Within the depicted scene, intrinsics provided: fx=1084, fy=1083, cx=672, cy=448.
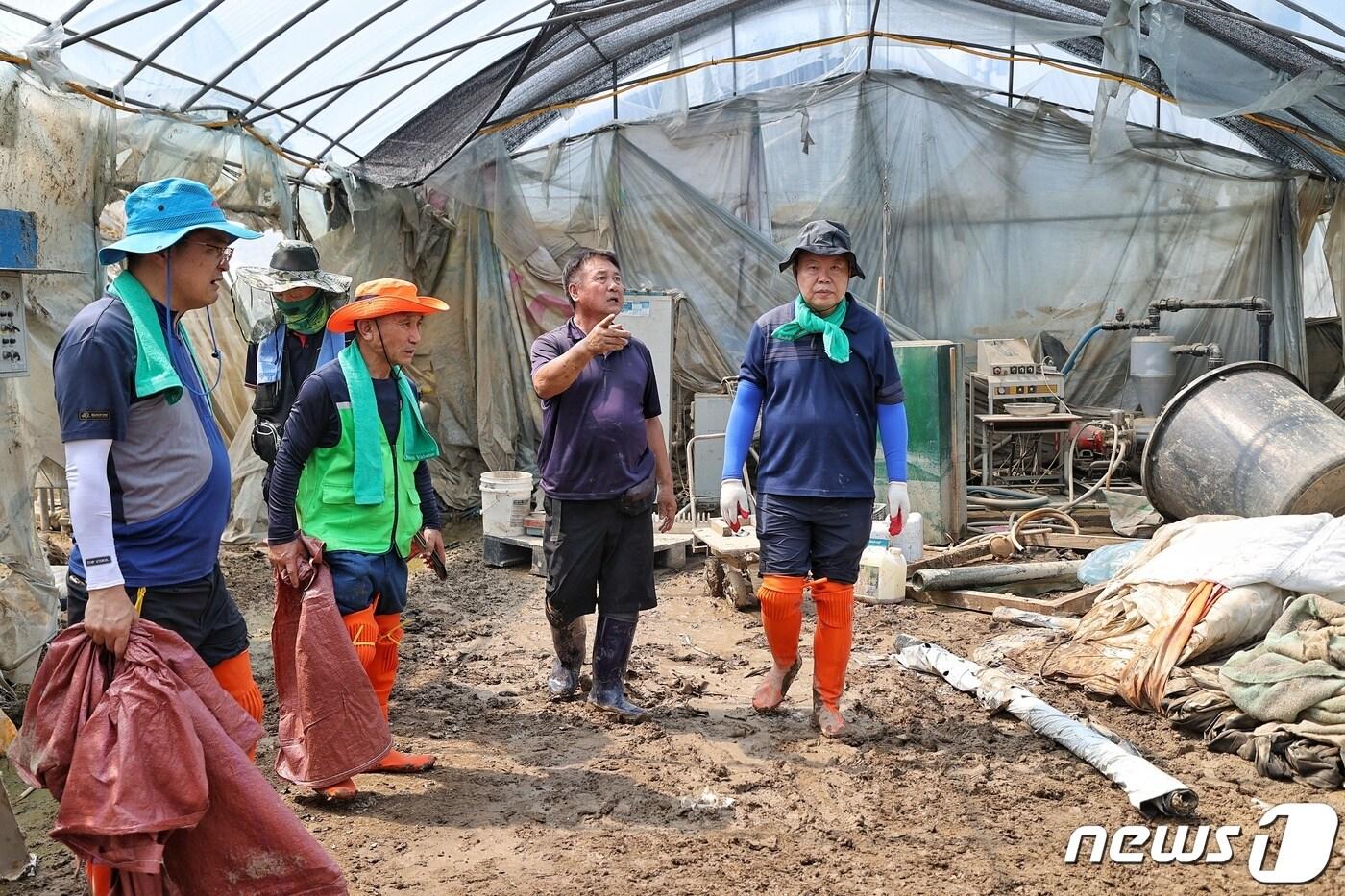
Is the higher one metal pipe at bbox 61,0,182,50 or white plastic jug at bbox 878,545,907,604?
metal pipe at bbox 61,0,182,50

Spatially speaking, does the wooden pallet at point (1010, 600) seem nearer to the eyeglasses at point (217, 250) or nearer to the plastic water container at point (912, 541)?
the plastic water container at point (912, 541)

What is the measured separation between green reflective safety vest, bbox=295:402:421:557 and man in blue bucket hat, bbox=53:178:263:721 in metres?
0.85

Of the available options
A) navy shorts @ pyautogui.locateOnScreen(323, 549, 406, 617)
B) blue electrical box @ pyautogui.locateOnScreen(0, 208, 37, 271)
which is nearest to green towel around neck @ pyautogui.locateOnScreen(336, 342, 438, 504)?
navy shorts @ pyautogui.locateOnScreen(323, 549, 406, 617)

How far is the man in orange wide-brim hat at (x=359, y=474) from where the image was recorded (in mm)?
3590

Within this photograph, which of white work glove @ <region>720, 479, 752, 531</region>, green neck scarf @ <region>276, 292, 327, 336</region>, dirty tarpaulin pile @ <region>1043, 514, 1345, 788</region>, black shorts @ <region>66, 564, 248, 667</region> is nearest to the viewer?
black shorts @ <region>66, 564, 248, 667</region>

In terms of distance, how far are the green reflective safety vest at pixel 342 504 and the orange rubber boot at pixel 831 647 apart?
1667mm

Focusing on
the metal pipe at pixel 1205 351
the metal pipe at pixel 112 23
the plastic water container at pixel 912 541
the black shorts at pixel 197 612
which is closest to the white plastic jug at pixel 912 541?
the plastic water container at pixel 912 541

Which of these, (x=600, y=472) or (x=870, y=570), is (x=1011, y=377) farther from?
(x=600, y=472)

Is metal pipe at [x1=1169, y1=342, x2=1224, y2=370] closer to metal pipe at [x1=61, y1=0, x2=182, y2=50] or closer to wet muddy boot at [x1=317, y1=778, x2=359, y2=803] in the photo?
metal pipe at [x1=61, y1=0, x2=182, y2=50]

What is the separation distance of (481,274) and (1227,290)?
7704mm

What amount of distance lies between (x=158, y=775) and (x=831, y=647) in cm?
255

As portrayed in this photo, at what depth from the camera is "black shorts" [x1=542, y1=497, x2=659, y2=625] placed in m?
4.37

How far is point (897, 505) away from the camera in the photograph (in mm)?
4250

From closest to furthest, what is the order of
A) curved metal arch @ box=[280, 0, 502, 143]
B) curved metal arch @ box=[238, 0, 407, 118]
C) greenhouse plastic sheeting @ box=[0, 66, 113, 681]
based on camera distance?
greenhouse plastic sheeting @ box=[0, 66, 113, 681] < curved metal arch @ box=[238, 0, 407, 118] < curved metal arch @ box=[280, 0, 502, 143]
